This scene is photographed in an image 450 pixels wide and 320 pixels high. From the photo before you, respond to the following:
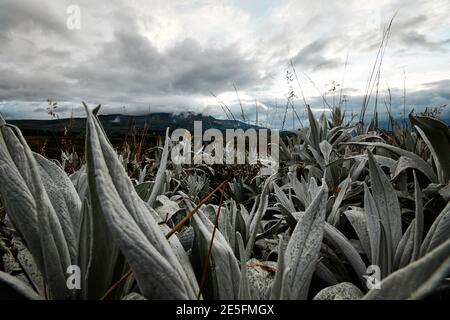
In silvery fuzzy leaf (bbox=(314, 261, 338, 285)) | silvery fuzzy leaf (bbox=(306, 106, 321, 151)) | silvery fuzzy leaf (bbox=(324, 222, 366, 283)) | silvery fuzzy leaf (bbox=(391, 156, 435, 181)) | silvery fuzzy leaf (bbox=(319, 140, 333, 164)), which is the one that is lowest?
silvery fuzzy leaf (bbox=(314, 261, 338, 285))

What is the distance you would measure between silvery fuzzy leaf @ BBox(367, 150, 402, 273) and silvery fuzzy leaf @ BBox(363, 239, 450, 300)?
420 mm

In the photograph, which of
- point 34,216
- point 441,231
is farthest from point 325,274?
point 34,216

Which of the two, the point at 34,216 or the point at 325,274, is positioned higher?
the point at 34,216

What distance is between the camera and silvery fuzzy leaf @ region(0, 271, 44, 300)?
0.55 m

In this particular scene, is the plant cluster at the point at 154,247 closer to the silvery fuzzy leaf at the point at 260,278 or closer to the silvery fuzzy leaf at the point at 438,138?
the silvery fuzzy leaf at the point at 260,278

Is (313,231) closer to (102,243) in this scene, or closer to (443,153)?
(102,243)

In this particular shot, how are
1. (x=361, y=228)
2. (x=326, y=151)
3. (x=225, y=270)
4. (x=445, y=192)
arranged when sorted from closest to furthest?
(x=225, y=270) → (x=361, y=228) → (x=445, y=192) → (x=326, y=151)

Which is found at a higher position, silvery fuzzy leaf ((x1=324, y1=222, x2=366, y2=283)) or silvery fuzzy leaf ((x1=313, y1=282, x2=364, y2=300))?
silvery fuzzy leaf ((x1=324, y1=222, x2=366, y2=283))

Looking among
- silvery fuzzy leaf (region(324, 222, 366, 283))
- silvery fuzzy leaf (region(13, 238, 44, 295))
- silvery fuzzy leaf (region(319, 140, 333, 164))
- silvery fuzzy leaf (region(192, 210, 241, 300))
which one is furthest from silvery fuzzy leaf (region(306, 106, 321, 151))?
silvery fuzzy leaf (region(13, 238, 44, 295))

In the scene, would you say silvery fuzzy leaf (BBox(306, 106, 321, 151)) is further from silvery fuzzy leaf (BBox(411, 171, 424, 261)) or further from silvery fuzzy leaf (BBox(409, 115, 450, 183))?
silvery fuzzy leaf (BBox(411, 171, 424, 261))

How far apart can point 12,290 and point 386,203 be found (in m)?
0.84

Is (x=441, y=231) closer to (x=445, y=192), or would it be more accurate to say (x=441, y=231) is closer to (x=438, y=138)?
(x=445, y=192)

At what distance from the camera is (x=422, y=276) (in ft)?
1.30
